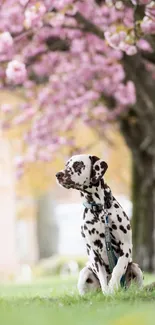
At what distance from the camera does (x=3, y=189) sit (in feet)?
87.2

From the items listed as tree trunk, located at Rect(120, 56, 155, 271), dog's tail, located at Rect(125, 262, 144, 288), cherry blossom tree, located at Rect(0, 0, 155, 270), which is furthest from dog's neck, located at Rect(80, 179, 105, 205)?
tree trunk, located at Rect(120, 56, 155, 271)

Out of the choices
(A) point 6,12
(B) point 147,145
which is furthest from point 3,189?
(A) point 6,12

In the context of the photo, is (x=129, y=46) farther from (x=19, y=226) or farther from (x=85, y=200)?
(x=19, y=226)

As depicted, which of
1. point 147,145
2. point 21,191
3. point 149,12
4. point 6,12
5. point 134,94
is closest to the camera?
point 149,12

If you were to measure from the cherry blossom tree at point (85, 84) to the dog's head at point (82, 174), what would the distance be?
10.6ft

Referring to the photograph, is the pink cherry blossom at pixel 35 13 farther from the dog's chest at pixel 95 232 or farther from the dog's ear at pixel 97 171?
the dog's chest at pixel 95 232

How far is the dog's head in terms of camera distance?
5.82 meters

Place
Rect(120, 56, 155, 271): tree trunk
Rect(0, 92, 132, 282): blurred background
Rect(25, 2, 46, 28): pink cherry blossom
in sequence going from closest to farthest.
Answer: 1. Rect(25, 2, 46, 28): pink cherry blossom
2. Rect(120, 56, 155, 271): tree trunk
3. Rect(0, 92, 132, 282): blurred background

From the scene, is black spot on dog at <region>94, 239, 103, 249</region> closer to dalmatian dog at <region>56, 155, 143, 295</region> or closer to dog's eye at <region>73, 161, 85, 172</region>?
dalmatian dog at <region>56, 155, 143, 295</region>

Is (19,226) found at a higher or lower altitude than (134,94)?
lower

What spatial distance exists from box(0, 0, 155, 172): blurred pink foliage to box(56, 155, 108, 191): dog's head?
→ 3444 mm

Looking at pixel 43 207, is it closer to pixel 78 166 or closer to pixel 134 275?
pixel 134 275

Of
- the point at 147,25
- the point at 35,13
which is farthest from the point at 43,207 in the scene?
the point at 147,25

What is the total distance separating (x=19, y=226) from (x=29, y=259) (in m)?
2.26
